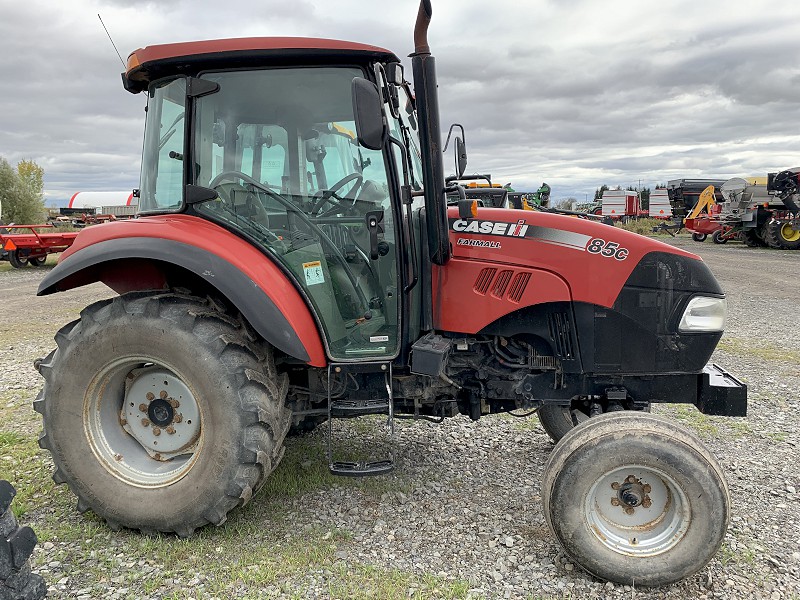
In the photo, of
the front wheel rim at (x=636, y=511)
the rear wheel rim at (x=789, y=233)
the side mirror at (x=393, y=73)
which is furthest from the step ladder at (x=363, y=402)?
the rear wheel rim at (x=789, y=233)

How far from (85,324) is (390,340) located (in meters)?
1.47

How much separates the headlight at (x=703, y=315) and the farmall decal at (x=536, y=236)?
418 mm

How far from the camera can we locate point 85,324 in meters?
2.98

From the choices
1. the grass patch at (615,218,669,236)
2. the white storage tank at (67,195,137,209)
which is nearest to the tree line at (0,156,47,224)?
the white storage tank at (67,195,137,209)

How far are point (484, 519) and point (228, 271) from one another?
5.94 feet

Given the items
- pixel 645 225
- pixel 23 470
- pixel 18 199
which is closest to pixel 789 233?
pixel 645 225

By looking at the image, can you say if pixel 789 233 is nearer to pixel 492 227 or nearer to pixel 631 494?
pixel 492 227

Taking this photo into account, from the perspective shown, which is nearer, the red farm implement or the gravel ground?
the gravel ground

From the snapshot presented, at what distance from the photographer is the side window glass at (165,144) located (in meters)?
3.11

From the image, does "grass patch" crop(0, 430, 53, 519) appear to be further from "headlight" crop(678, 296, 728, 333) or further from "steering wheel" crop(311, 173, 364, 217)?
"headlight" crop(678, 296, 728, 333)

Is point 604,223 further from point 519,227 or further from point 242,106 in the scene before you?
point 242,106

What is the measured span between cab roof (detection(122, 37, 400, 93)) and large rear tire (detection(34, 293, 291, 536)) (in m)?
1.12

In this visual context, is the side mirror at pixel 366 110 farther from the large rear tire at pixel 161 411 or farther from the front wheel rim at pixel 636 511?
the front wheel rim at pixel 636 511

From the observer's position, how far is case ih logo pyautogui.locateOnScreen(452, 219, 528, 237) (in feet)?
10.2
